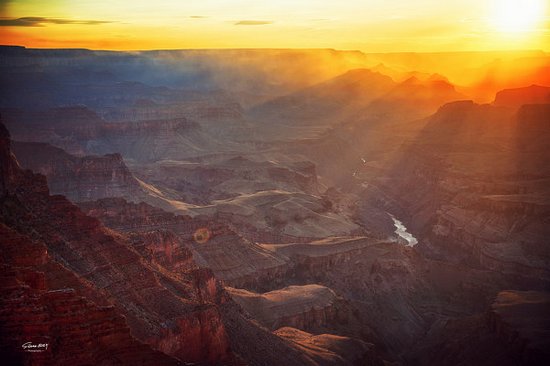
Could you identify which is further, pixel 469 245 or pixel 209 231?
pixel 469 245

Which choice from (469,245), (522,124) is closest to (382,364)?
(469,245)

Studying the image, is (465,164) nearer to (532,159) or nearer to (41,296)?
(532,159)

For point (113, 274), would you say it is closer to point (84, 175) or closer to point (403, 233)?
point (84, 175)


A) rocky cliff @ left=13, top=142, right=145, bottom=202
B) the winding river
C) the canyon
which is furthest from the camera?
the winding river

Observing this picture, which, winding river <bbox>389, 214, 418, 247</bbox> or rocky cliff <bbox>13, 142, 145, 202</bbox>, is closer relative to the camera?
rocky cliff <bbox>13, 142, 145, 202</bbox>

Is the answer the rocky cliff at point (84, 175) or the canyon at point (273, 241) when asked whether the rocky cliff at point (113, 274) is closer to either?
the canyon at point (273, 241)

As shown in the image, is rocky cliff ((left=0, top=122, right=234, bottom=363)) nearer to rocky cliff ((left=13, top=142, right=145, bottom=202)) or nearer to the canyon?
the canyon

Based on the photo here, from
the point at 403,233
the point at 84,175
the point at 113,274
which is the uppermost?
the point at 84,175

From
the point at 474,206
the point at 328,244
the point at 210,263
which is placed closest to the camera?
the point at 210,263

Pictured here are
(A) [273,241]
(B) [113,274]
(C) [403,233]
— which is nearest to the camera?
(B) [113,274]

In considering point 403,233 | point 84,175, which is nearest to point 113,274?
point 84,175

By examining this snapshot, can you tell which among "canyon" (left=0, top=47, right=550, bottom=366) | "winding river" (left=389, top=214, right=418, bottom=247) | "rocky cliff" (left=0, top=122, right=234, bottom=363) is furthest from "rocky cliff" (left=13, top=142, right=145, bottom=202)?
"rocky cliff" (left=0, top=122, right=234, bottom=363)
